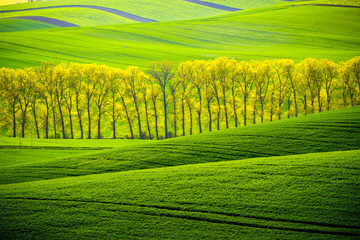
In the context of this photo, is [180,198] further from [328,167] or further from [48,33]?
[48,33]

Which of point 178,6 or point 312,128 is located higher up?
point 178,6

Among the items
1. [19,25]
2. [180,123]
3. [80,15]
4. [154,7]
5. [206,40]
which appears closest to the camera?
[180,123]

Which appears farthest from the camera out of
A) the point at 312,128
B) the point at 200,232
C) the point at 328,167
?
the point at 312,128

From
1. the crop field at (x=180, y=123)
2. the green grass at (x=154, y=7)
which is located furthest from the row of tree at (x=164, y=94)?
the green grass at (x=154, y=7)

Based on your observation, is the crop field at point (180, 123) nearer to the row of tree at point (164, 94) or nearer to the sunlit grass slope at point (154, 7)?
the row of tree at point (164, 94)

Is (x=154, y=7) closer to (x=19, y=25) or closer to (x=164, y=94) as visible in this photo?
(x=19, y=25)

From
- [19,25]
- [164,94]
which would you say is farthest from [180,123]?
[19,25]

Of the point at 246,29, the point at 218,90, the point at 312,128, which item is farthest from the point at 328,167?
the point at 246,29

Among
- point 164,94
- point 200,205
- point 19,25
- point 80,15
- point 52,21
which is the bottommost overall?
point 200,205
